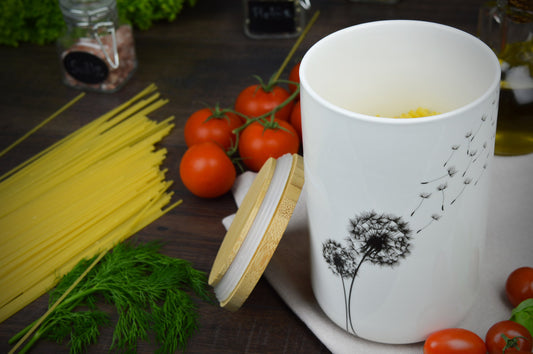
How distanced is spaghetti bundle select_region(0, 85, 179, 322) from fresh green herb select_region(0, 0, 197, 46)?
358 mm

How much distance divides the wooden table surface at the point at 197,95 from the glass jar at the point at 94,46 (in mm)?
29

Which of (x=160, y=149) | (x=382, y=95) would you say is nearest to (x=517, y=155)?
(x=382, y=95)

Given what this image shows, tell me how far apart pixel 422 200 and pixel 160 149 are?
624 mm

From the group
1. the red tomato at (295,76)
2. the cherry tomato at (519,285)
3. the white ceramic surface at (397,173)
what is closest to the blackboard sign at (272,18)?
the red tomato at (295,76)

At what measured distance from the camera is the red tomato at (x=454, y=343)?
A: 2.06ft

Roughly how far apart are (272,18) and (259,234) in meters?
0.79

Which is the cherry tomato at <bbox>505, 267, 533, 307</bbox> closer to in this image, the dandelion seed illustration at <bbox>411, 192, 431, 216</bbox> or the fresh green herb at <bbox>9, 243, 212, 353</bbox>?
the dandelion seed illustration at <bbox>411, 192, 431, 216</bbox>

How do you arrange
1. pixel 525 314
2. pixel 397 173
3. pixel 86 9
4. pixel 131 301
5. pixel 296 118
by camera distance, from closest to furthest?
pixel 397 173 → pixel 525 314 → pixel 131 301 → pixel 296 118 → pixel 86 9

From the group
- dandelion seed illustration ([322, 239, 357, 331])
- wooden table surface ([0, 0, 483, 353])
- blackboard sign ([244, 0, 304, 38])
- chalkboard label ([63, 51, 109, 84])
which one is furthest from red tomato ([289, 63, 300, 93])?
dandelion seed illustration ([322, 239, 357, 331])

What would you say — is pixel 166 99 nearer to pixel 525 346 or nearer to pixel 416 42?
pixel 416 42

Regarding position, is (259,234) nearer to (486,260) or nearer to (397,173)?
(397,173)

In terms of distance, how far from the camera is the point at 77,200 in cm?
95

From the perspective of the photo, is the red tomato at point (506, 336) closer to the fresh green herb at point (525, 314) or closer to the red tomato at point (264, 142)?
the fresh green herb at point (525, 314)

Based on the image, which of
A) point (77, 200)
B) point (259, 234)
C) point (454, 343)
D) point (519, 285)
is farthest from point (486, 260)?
point (77, 200)
